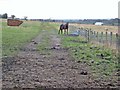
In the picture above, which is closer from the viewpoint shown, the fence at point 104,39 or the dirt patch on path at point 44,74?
the dirt patch on path at point 44,74

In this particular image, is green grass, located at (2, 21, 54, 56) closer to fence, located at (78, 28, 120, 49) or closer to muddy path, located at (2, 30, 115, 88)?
muddy path, located at (2, 30, 115, 88)

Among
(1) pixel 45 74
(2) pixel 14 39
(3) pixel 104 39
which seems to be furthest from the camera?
(3) pixel 104 39

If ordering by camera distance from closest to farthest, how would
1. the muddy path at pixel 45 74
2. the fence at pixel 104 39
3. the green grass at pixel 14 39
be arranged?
the muddy path at pixel 45 74 → the green grass at pixel 14 39 → the fence at pixel 104 39

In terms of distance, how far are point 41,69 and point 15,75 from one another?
1757 mm

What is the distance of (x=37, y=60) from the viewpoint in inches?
621

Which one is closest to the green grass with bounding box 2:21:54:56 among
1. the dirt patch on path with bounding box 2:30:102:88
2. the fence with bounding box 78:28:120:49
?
the dirt patch on path with bounding box 2:30:102:88

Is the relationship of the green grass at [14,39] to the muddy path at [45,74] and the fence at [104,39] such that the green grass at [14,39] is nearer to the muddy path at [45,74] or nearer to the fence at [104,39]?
the muddy path at [45,74]

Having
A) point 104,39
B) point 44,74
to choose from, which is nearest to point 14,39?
point 104,39

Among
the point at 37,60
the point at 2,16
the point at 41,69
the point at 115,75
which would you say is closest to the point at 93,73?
the point at 115,75

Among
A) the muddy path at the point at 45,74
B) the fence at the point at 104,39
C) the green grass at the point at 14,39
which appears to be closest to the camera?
the muddy path at the point at 45,74

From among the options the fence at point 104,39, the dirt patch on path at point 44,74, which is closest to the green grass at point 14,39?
the dirt patch on path at point 44,74

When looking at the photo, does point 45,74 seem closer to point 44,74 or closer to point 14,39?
point 44,74

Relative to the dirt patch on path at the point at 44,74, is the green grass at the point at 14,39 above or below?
below

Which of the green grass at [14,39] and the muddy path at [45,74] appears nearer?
the muddy path at [45,74]
